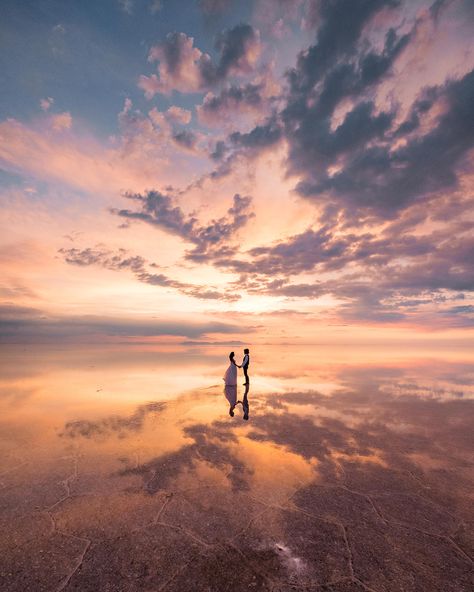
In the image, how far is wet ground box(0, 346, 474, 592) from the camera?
171 inches

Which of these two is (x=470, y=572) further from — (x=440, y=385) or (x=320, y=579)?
(x=440, y=385)

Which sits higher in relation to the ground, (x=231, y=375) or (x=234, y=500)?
(x=231, y=375)

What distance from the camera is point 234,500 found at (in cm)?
617

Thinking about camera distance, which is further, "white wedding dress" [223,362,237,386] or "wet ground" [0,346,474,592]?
"white wedding dress" [223,362,237,386]

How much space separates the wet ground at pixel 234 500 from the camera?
→ 4344 millimetres

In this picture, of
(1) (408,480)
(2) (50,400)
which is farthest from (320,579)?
(2) (50,400)

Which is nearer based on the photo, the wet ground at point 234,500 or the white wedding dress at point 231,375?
the wet ground at point 234,500

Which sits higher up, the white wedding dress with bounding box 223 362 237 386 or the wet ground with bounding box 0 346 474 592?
the white wedding dress with bounding box 223 362 237 386

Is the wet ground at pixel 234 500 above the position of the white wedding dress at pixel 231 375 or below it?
below

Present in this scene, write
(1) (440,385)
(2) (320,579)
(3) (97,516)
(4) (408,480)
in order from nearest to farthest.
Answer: (2) (320,579)
(3) (97,516)
(4) (408,480)
(1) (440,385)

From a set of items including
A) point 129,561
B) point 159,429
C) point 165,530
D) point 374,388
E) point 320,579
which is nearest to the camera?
point 320,579

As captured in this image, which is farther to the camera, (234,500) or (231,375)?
(231,375)

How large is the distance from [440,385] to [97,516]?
23033 mm

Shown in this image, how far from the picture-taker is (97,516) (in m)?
5.64
